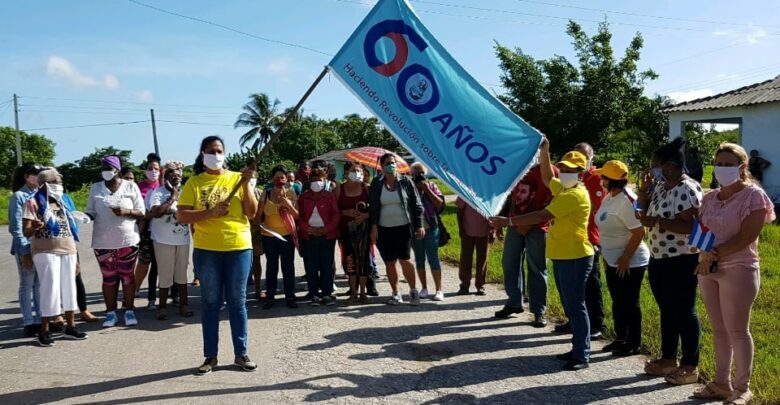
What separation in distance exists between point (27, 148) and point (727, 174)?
8337 centimetres

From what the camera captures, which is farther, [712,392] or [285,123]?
[285,123]

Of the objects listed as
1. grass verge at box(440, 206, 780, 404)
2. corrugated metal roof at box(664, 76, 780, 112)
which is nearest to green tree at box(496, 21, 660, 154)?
corrugated metal roof at box(664, 76, 780, 112)

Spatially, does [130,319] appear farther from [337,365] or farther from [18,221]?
[337,365]

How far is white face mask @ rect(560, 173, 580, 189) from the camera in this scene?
4988 mm

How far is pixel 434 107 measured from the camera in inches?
194

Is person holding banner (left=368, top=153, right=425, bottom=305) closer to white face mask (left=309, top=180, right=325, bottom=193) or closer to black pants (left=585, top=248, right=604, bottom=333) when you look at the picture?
white face mask (left=309, top=180, right=325, bottom=193)

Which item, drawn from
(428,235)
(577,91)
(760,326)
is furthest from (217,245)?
(577,91)

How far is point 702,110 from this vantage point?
1888 centimetres

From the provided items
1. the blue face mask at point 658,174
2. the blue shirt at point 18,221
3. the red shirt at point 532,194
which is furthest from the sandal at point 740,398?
the blue shirt at point 18,221

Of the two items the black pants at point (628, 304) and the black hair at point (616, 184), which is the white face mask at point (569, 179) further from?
the black pants at point (628, 304)

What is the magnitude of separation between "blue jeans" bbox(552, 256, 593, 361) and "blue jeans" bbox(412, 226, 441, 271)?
9.57 ft

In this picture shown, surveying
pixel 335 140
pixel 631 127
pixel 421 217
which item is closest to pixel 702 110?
pixel 631 127

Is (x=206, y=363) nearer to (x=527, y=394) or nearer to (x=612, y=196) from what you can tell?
(x=527, y=394)

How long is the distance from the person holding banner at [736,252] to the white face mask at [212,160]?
3.93m
